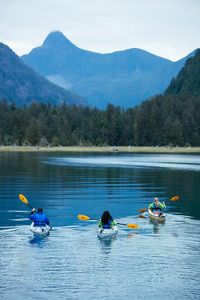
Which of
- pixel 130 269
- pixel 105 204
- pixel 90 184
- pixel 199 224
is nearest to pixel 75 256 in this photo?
pixel 130 269

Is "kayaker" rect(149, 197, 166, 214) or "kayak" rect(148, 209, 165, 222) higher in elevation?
"kayaker" rect(149, 197, 166, 214)

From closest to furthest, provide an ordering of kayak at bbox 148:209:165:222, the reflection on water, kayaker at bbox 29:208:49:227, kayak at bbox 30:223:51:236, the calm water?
the reflection on water
the calm water
kayak at bbox 30:223:51:236
kayaker at bbox 29:208:49:227
kayak at bbox 148:209:165:222

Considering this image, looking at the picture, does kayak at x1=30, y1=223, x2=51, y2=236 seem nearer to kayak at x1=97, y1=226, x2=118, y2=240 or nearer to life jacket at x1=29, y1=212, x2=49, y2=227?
life jacket at x1=29, y1=212, x2=49, y2=227

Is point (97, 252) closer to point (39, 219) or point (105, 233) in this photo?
point (105, 233)

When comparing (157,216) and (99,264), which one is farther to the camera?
(157,216)

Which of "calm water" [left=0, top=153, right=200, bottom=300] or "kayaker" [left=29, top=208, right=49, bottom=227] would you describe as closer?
"calm water" [left=0, top=153, right=200, bottom=300]

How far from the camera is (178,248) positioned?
37281 mm

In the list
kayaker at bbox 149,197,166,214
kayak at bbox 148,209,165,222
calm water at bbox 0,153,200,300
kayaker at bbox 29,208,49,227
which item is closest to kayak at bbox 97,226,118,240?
calm water at bbox 0,153,200,300

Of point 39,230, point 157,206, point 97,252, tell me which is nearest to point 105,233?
point 97,252

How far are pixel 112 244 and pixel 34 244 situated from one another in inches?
208

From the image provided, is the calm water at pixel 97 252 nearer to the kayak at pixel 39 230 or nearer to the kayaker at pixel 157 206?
the kayak at pixel 39 230

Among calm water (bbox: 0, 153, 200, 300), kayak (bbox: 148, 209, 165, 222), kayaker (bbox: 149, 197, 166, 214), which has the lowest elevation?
calm water (bbox: 0, 153, 200, 300)

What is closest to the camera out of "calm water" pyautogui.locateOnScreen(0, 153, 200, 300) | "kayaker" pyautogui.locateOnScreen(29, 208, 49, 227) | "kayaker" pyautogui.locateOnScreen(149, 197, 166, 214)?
"calm water" pyautogui.locateOnScreen(0, 153, 200, 300)

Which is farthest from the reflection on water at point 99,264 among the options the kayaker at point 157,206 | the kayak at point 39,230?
the kayaker at point 157,206
